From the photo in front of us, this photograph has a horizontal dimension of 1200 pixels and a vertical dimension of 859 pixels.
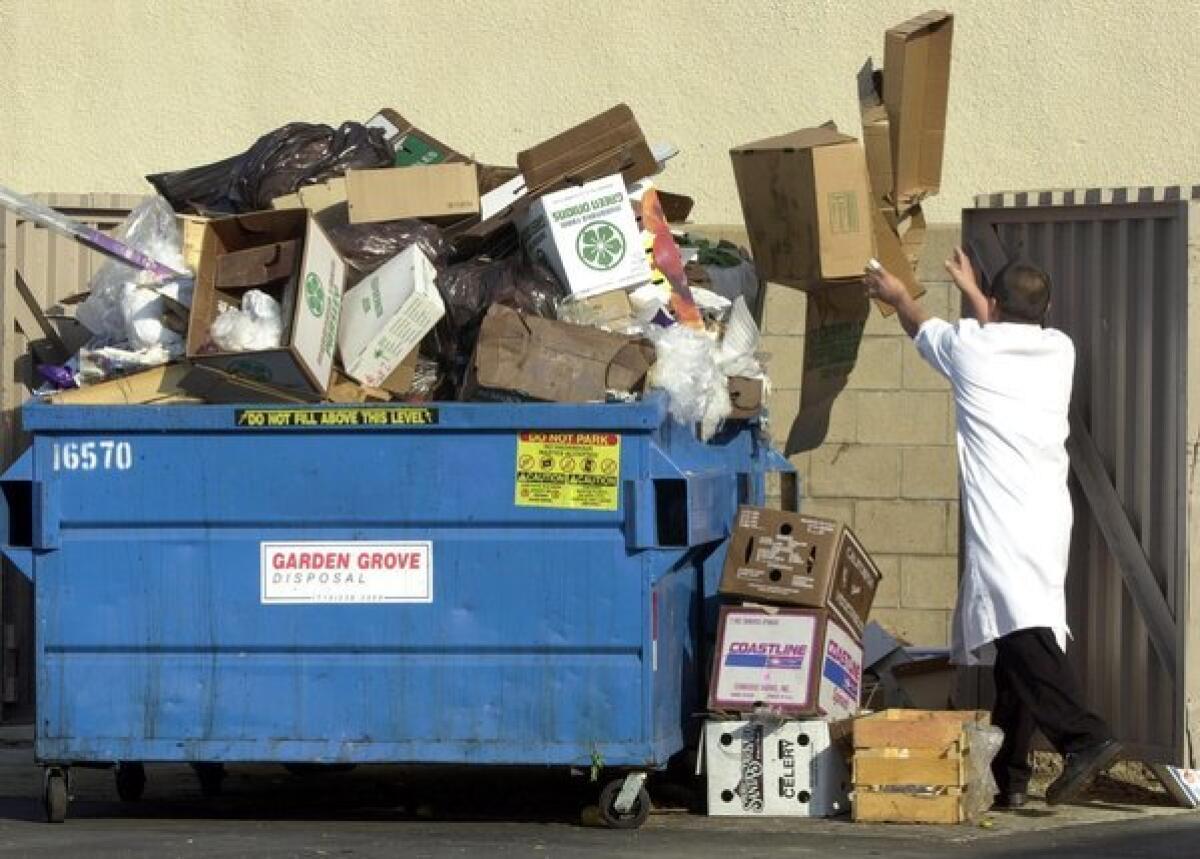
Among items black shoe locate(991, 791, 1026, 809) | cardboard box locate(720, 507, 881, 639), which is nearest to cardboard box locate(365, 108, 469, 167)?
cardboard box locate(720, 507, 881, 639)

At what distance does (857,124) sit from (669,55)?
93cm

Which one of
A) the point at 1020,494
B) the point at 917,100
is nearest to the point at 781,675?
the point at 1020,494

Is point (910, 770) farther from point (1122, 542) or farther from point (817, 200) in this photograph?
point (817, 200)

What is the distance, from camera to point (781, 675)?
713 centimetres

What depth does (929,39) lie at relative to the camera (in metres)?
7.64

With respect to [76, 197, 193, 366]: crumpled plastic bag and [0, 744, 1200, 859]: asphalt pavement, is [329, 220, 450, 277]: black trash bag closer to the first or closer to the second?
[76, 197, 193, 366]: crumpled plastic bag

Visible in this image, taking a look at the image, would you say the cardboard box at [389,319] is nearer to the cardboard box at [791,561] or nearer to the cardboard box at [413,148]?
the cardboard box at [413,148]

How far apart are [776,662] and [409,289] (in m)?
1.61

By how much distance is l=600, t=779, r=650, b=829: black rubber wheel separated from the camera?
693 cm

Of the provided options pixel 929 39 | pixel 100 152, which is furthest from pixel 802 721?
pixel 100 152

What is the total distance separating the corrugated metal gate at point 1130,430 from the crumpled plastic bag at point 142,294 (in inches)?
108

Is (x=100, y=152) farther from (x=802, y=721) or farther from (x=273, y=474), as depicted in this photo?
(x=802, y=721)

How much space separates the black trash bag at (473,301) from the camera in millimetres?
7273

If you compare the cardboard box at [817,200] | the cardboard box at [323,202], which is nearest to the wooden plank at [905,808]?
the cardboard box at [817,200]
